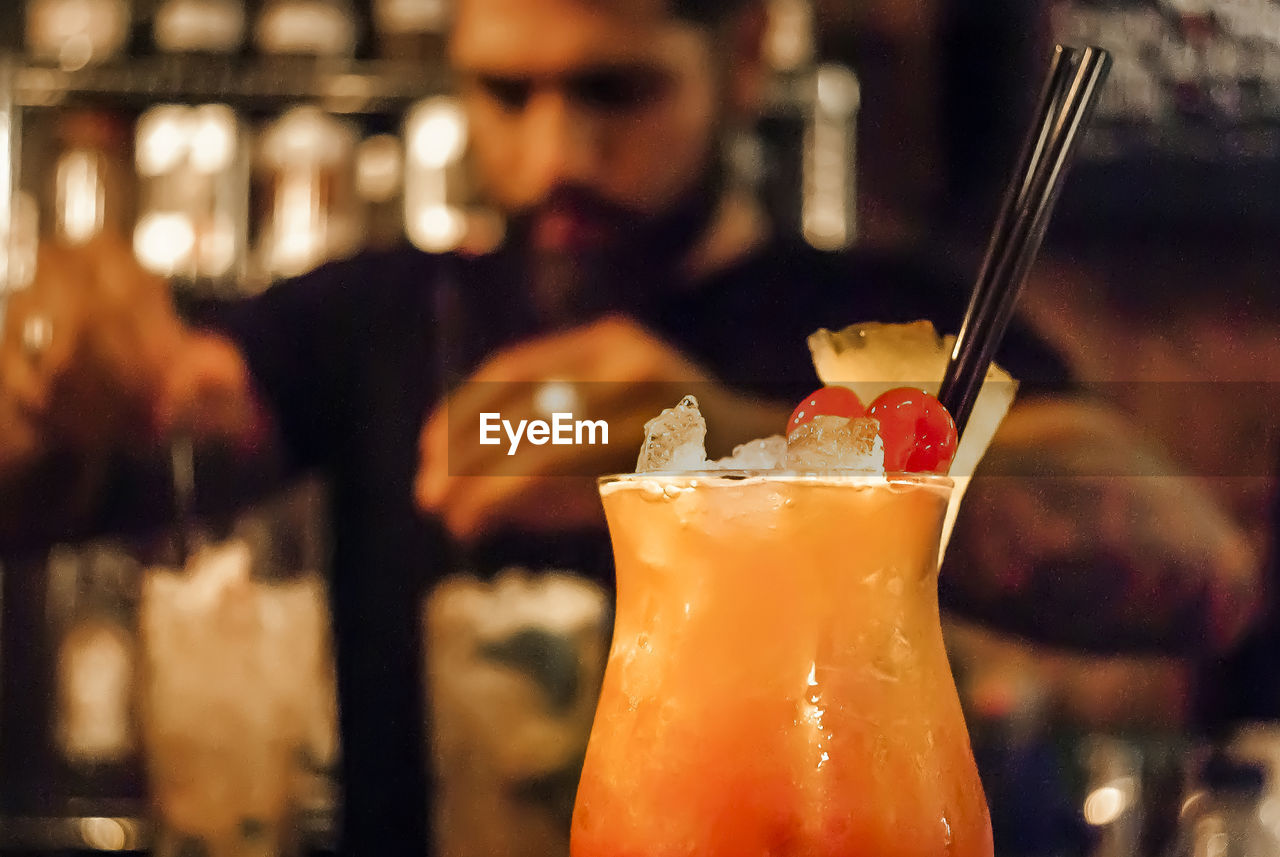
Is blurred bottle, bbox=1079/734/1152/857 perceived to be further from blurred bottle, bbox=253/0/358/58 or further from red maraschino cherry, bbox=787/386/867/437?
blurred bottle, bbox=253/0/358/58

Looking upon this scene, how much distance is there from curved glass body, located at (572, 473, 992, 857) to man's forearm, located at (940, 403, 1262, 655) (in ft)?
2.80

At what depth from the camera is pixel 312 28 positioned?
166 cm

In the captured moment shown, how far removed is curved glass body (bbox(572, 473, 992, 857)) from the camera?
665 mm

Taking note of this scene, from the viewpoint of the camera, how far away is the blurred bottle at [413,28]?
162cm

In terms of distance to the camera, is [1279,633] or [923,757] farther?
[1279,633]

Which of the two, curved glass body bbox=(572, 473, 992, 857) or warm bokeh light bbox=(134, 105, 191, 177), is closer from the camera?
curved glass body bbox=(572, 473, 992, 857)

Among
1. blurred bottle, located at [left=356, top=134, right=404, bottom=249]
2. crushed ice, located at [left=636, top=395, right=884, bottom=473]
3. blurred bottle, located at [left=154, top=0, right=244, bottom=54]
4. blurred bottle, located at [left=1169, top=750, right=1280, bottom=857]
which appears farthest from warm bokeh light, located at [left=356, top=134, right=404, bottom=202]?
blurred bottle, located at [left=1169, top=750, right=1280, bottom=857]

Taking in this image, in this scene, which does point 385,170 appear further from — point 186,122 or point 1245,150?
point 1245,150

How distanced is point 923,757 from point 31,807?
4.84 feet

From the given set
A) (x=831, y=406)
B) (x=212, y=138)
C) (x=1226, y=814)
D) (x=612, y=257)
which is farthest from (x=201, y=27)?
(x=1226, y=814)

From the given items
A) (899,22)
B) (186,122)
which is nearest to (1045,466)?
(899,22)

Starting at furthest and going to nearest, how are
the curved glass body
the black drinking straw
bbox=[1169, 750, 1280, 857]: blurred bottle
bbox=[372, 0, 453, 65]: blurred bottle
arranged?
bbox=[372, 0, 453, 65]: blurred bottle, bbox=[1169, 750, 1280, 857]: blurred bottle, the black drinking straw, the curved glass body

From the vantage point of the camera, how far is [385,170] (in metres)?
1.66

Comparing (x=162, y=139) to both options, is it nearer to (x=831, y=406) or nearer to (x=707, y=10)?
(x=707, y=10)
